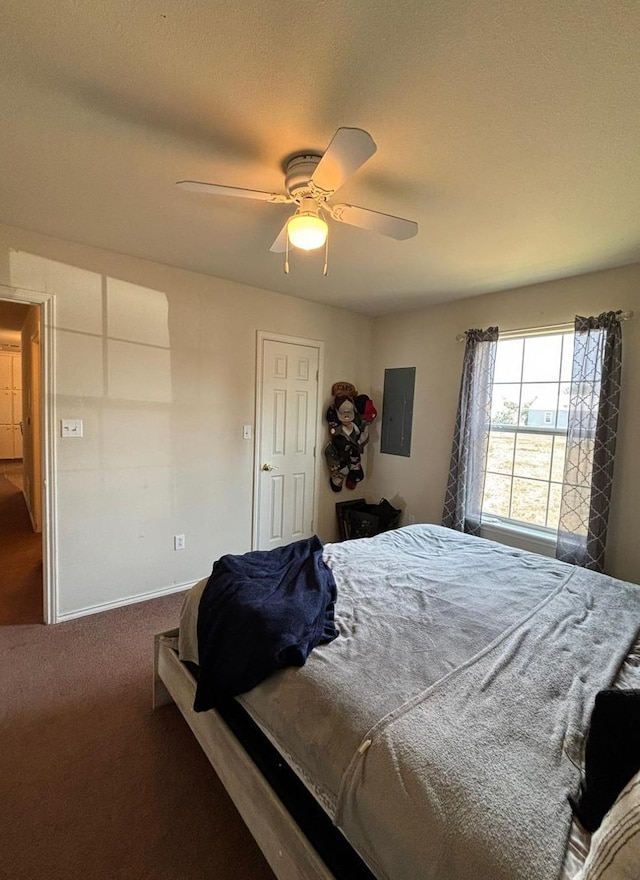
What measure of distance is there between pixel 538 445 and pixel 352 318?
2107 millimetres

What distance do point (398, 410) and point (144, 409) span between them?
2.31 metres

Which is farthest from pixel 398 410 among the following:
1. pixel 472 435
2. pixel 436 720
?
pixel 436 720

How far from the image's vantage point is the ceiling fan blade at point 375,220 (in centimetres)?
155

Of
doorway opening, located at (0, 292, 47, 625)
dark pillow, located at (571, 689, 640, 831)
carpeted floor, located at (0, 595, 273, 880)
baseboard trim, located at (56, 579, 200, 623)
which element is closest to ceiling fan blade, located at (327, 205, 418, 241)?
dark pillow, located at (571, 689, 640, 831)

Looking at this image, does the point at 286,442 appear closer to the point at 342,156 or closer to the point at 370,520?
the point at 370,520

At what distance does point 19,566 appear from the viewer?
132 inches

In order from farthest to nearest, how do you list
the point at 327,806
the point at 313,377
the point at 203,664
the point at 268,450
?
1. the point at 313,377
2. the point at 268,450
3. the point at 203,664
4. the point at 327,806

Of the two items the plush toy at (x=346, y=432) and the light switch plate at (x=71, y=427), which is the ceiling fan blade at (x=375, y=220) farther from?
Answer: the plush toy at (x=346, y=432)

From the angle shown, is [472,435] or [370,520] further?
[370,520]

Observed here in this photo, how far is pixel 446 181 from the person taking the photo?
5.47ft

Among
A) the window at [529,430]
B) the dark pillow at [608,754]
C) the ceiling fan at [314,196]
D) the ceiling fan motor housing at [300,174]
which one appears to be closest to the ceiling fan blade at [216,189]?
the ceiling fan at [314,196]

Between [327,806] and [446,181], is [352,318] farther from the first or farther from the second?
[327,806]

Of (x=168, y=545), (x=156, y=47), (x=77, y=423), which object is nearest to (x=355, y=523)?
(x=168, y=545)

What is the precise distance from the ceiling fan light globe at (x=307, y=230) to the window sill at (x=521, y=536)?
A: 8.42ft
